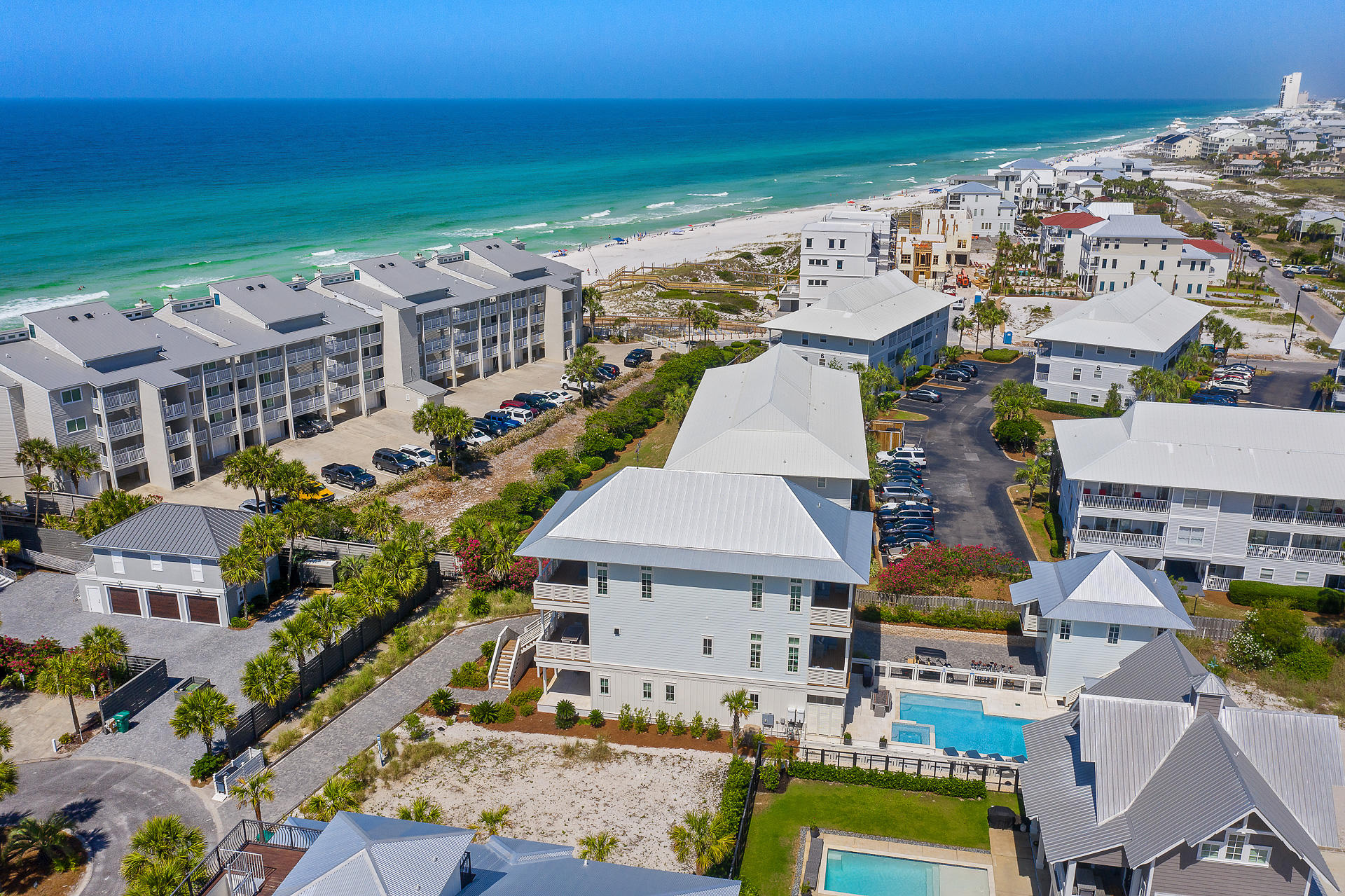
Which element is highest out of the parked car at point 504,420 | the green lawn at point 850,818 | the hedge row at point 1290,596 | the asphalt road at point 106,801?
the parked car at point 504,420

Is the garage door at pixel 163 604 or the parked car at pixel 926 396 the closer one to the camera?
the garage door at pixel 163 604

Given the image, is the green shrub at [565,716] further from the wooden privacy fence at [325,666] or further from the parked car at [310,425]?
the parked car at [310,425]

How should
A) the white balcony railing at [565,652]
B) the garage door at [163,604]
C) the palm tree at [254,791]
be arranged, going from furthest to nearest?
the garage door at [163,604]
the white balcony railing at [565,652]
the palm tree at [254,791]

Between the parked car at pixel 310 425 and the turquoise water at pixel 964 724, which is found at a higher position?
the parked car at pixel 310 425

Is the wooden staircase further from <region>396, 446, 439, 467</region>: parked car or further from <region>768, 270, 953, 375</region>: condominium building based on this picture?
<region>768, 270, 953, 375</region>: condominium building

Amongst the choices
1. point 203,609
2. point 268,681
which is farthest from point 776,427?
point 203,609

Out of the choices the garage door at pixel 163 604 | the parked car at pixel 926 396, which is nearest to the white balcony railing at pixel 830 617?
the garage door at pixel 163 604

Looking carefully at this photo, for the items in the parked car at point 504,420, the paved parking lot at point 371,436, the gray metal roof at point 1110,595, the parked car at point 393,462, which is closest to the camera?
the gray metal roof at point 1110,595
